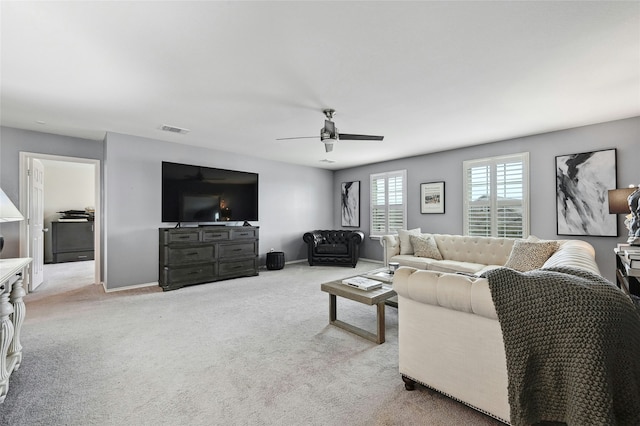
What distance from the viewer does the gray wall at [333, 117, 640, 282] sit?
12.2 ft

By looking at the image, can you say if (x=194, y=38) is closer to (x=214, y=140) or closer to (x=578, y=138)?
(x=214, y=140)

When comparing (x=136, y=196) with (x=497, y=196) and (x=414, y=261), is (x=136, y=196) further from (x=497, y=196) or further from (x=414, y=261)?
(x=497, y=196)

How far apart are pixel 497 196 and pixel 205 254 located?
506cm

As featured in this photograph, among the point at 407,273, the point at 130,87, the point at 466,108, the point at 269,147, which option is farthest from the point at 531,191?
the point at 130,87

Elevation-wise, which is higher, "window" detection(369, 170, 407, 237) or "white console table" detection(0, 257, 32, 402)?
"window" detection(369, 170, 407, 237)

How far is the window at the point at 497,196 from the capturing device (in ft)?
15.0

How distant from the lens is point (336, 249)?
6340 mm

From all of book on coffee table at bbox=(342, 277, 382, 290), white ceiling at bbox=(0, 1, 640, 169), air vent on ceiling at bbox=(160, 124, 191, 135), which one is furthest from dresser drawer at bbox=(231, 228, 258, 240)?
book on coffee table at bbox=(342, 277, 382, 290)

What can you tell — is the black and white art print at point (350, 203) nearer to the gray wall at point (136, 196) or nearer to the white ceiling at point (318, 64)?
the gray wall at point (136, 196)

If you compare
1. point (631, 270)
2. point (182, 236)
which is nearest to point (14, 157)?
point (182, 236)

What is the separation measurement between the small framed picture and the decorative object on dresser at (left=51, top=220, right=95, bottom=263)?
807cm

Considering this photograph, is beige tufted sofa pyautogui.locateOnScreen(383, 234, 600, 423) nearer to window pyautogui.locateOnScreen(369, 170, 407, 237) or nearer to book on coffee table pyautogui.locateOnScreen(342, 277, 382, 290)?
book on coffee table pyautogui.locateOnScreen(342, 277, 382, 290)

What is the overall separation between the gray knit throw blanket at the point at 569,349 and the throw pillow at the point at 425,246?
133 inches

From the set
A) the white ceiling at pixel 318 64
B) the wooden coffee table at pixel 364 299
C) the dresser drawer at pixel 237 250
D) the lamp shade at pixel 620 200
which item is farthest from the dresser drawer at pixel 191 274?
the lamp shade at pixel 620 200
